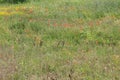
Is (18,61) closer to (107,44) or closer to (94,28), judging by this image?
(107,44)

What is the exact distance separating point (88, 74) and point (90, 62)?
91 centimetres

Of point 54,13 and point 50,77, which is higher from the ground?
point 50,77

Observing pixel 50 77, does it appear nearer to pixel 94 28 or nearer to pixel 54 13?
pixel 94 28

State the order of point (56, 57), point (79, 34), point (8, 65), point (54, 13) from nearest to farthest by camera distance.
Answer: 1. point (8, 65)
2. point (56, 57)
3. point (79, 34)
4. point (54, 13)

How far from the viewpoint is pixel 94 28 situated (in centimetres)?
1462

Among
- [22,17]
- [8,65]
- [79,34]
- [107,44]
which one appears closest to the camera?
[8,65]

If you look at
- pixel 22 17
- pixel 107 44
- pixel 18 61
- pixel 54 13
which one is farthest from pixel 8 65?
pixel 54 13

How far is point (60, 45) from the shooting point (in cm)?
1184

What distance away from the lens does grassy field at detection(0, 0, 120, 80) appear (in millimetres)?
8438

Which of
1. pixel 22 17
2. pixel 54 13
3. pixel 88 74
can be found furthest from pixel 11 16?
pixel 88 74

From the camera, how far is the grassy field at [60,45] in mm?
8438

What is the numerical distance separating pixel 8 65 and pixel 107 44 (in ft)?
15.9

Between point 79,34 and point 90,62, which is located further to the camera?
point 79,34

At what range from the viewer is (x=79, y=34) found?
13766 mm
